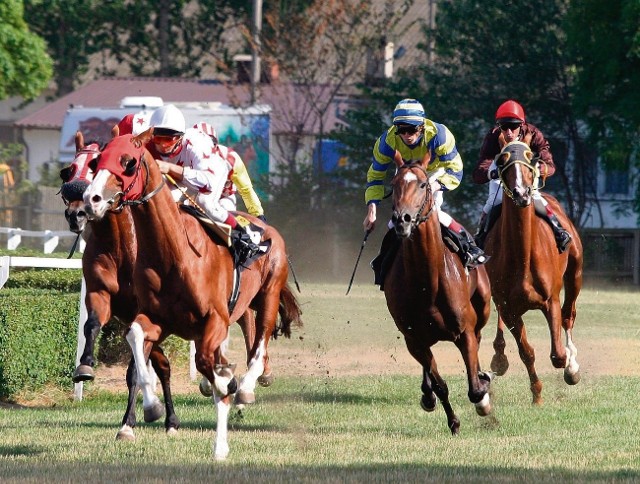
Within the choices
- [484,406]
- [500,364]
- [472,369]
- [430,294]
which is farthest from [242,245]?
[500,364]

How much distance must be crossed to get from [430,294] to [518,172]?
1748 millimetres

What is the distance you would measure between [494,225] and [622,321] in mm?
8396

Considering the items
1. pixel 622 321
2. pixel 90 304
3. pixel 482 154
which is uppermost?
pixel 482 154

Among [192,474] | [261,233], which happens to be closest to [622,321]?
[261,233]

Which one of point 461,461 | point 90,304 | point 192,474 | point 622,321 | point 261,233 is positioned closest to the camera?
point 192,474

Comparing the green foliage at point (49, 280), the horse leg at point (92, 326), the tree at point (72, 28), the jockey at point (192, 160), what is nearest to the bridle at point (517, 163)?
the jockey at point (192, 160)

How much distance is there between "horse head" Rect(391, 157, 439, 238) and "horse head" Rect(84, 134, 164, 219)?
158cm

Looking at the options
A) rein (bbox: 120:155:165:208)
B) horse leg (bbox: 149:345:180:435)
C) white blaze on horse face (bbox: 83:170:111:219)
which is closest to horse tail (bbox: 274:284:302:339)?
horse leg (bbox: 149:345:180:435)

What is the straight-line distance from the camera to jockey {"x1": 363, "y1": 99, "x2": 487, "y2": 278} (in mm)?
9547

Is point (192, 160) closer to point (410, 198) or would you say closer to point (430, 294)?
point (410, 198)

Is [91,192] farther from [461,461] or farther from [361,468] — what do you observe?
[461,461]

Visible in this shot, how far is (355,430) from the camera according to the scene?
981 centimetres

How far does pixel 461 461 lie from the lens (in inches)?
321

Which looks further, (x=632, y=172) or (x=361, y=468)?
(x=632, y=172)
